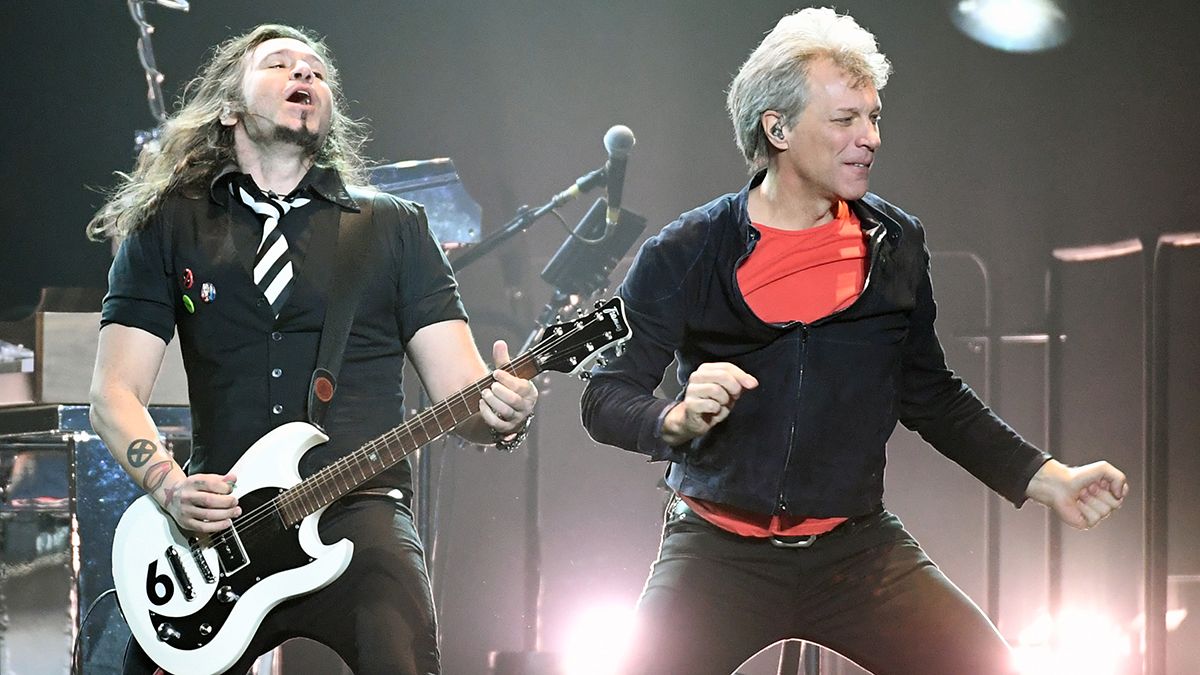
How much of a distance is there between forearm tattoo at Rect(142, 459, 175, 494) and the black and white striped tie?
16.7 inches

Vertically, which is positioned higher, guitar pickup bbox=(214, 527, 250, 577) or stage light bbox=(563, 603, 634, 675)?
guitar pickup bbox=(214, 527, 250, 577)

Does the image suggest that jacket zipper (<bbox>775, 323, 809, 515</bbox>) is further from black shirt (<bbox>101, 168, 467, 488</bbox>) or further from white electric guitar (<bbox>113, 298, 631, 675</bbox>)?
black shirt (<bbox>101, 168, 467, 488</bbox>)

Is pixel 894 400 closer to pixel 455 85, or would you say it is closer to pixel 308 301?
pixel 308 301

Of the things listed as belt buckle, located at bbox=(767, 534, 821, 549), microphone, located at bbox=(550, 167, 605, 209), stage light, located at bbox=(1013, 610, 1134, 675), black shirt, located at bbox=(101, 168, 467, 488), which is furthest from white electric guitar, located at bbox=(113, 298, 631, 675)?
stage light, located at bbox=(1013, 610, 1134, 675)

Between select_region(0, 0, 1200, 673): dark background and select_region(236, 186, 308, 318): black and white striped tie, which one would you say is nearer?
select_region(236, 186, 308, 318): black and white striped tie

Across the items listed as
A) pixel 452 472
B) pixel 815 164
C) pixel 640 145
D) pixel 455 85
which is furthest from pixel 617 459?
pixel 815 164

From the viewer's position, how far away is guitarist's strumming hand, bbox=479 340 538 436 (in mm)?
2594

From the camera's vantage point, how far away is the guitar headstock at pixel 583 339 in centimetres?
262

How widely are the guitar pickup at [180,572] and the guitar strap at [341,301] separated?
42 cm

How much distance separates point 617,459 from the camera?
4.94m

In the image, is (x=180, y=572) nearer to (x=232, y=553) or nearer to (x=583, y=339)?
(x=232, y=553)

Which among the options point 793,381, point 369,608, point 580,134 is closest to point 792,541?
point 793,381

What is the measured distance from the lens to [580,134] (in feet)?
16.1

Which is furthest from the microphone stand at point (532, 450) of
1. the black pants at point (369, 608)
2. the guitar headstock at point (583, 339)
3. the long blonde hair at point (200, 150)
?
the guitar headstock at point (583, 339)
